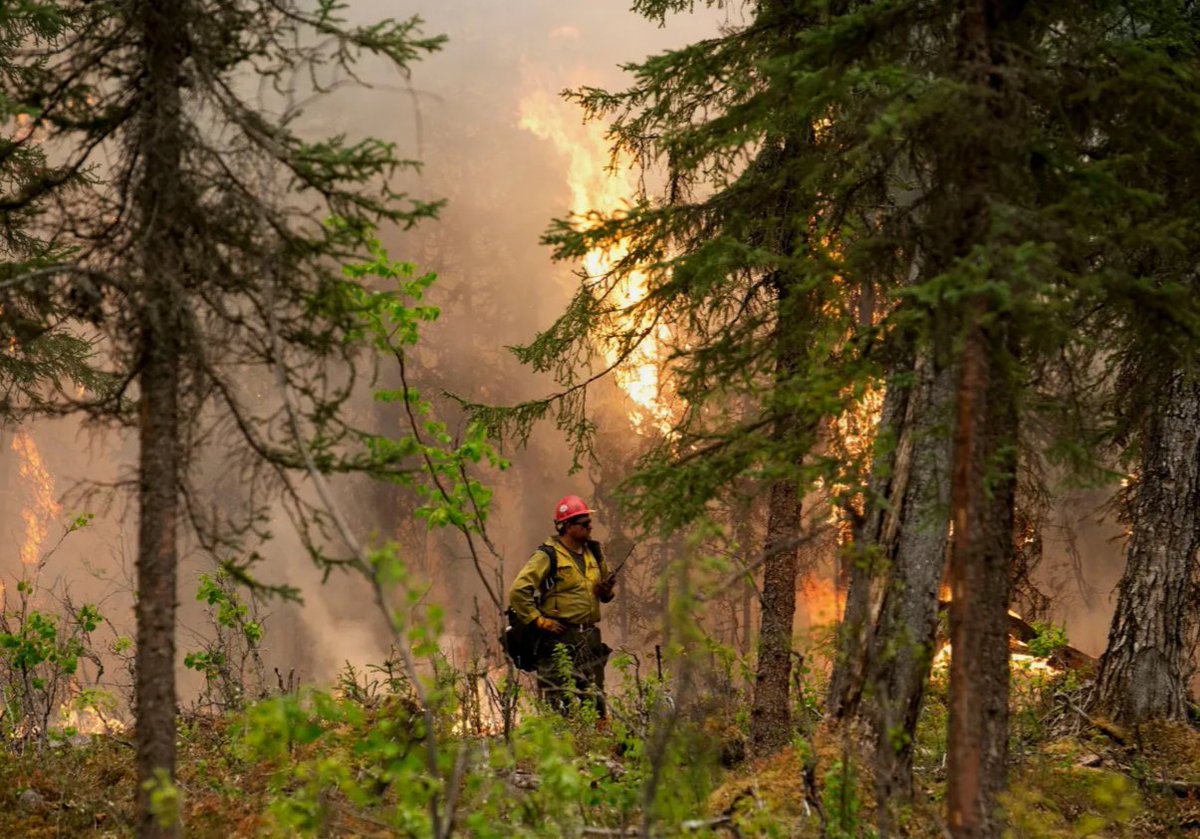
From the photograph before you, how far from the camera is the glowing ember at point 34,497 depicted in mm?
45406

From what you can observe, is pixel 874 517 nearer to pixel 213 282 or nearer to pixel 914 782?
pixel 914 782

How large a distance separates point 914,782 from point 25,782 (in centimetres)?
552

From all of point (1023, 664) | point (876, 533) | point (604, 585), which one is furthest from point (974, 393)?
point (1023, 664)

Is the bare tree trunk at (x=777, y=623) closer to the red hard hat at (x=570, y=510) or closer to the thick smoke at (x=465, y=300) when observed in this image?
the red hard hat at (x=570, y=510)

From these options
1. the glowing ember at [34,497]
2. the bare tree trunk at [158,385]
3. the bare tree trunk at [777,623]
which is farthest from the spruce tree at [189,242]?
the glowing ember at [34,497]

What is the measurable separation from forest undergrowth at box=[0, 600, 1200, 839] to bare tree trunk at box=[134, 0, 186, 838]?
0.39 meters

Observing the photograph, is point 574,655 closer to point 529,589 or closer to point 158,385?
point 529,589

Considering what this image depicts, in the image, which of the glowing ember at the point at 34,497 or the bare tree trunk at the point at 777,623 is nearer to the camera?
the bare tree trunk at the point at 777,623

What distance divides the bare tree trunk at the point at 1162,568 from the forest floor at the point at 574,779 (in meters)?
0.31

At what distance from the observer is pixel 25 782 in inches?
250

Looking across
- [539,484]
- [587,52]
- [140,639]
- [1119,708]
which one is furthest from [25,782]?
[587,52]

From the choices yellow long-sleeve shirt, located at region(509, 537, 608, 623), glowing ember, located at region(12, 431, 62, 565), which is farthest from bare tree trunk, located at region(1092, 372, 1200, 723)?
glowing ember, located at region(12, 431, 62, 565)

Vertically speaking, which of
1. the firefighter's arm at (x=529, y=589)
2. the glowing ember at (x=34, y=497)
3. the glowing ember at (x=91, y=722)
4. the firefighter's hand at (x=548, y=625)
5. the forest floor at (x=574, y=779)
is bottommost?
the forest floor at (x=574, y=779)

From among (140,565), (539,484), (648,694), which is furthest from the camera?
(539,484)
